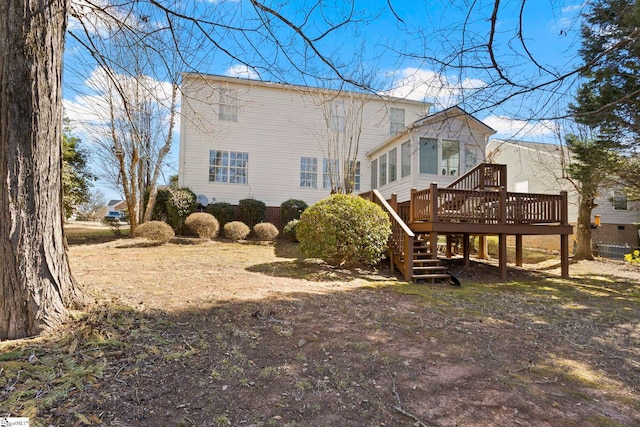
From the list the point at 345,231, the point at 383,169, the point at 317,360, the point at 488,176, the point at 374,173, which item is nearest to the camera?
the point at 317,360

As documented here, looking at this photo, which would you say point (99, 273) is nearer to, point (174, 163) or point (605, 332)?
point (605, 332)

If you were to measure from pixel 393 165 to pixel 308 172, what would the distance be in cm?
386

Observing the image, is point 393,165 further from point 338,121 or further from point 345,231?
point 345,231

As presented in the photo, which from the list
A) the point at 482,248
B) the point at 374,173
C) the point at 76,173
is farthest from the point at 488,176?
the point at 76,173

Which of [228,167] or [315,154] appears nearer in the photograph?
[228,167]

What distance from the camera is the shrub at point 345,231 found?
25.1 ft

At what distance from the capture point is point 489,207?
339 inches

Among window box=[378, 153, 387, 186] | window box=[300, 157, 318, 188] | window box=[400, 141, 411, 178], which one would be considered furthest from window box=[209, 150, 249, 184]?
window box=[400, 141, 411, 178]

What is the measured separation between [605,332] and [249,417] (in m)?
4.71

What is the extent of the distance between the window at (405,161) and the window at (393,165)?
1.38 feet

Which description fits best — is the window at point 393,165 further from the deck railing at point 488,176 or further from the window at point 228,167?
the window at point 228,167

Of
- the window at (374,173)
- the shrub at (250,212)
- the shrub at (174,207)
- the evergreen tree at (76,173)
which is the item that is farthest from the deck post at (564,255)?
the evergreen tree at (76,173)

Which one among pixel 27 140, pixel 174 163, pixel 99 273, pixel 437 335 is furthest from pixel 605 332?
pixel 174 163

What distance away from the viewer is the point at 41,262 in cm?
285
